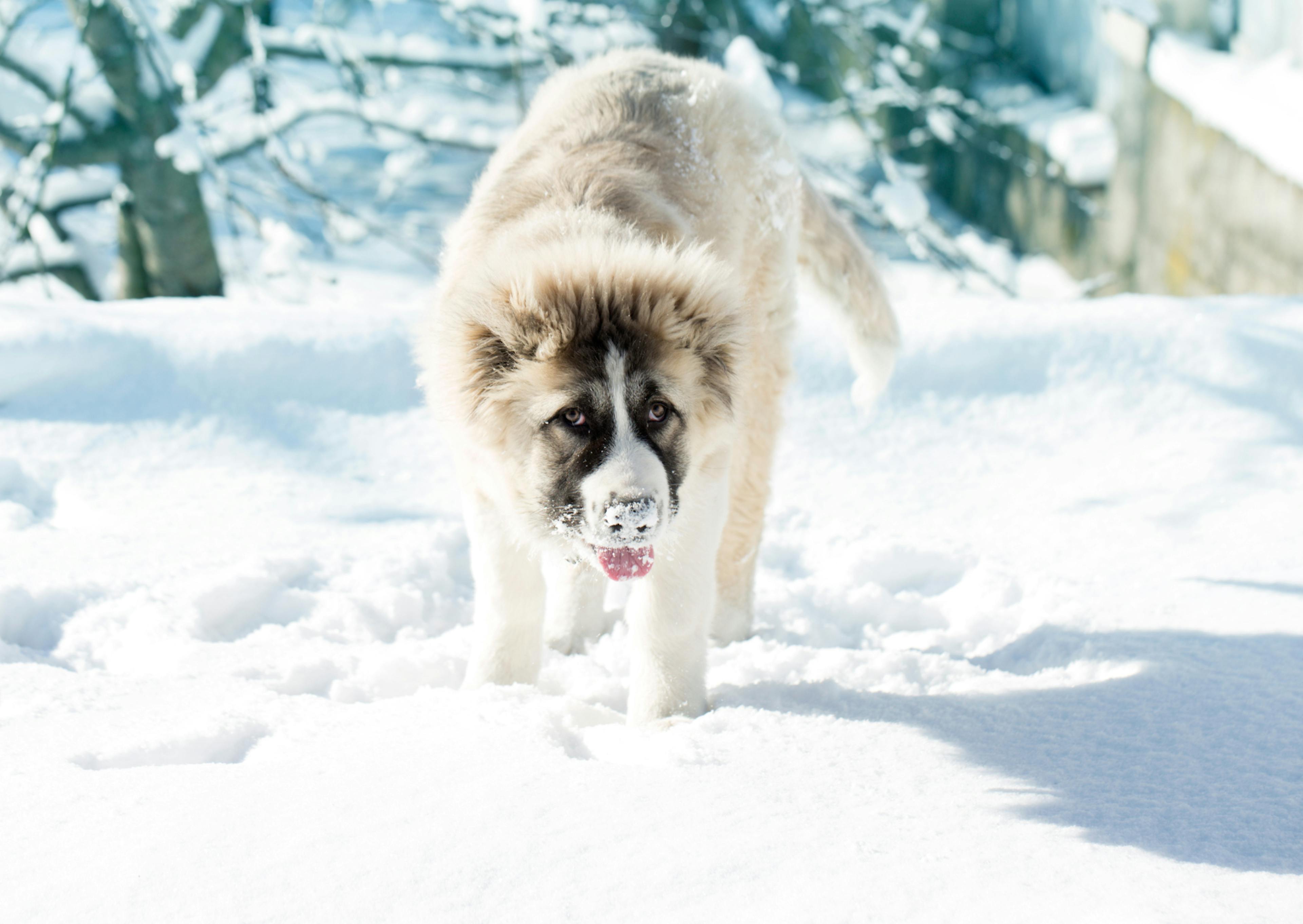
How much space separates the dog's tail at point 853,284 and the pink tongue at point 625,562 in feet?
5.38

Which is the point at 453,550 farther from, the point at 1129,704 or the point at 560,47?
the point at 560,47

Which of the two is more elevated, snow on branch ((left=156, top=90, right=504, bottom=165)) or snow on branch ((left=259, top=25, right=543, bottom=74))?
snow on branch ((left=259, top=25, right=543, bottom=74))

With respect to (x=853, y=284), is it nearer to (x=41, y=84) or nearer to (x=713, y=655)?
(x=713, y=655)

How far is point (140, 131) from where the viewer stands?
6152 millimetres

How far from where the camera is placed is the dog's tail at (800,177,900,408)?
375cm

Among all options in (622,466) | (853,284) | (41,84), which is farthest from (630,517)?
(41,84)

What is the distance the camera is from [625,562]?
2422 mm

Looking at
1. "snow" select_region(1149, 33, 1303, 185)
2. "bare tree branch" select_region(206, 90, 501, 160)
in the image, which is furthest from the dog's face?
"snow" select_region(1149, 33, 1303, 185)

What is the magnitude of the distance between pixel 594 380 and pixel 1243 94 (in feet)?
17.9

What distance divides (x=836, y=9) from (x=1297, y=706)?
14.0ft

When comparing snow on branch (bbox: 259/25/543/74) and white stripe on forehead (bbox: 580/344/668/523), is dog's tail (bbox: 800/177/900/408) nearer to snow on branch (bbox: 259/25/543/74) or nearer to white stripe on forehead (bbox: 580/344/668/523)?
white stripe on forehead (bbox: 580/344/668/523)

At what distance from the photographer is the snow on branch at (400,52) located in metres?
5.75

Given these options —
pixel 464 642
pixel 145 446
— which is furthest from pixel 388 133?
pixel 464 642

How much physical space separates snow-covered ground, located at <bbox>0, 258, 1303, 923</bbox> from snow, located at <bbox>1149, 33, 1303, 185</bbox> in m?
1.38
